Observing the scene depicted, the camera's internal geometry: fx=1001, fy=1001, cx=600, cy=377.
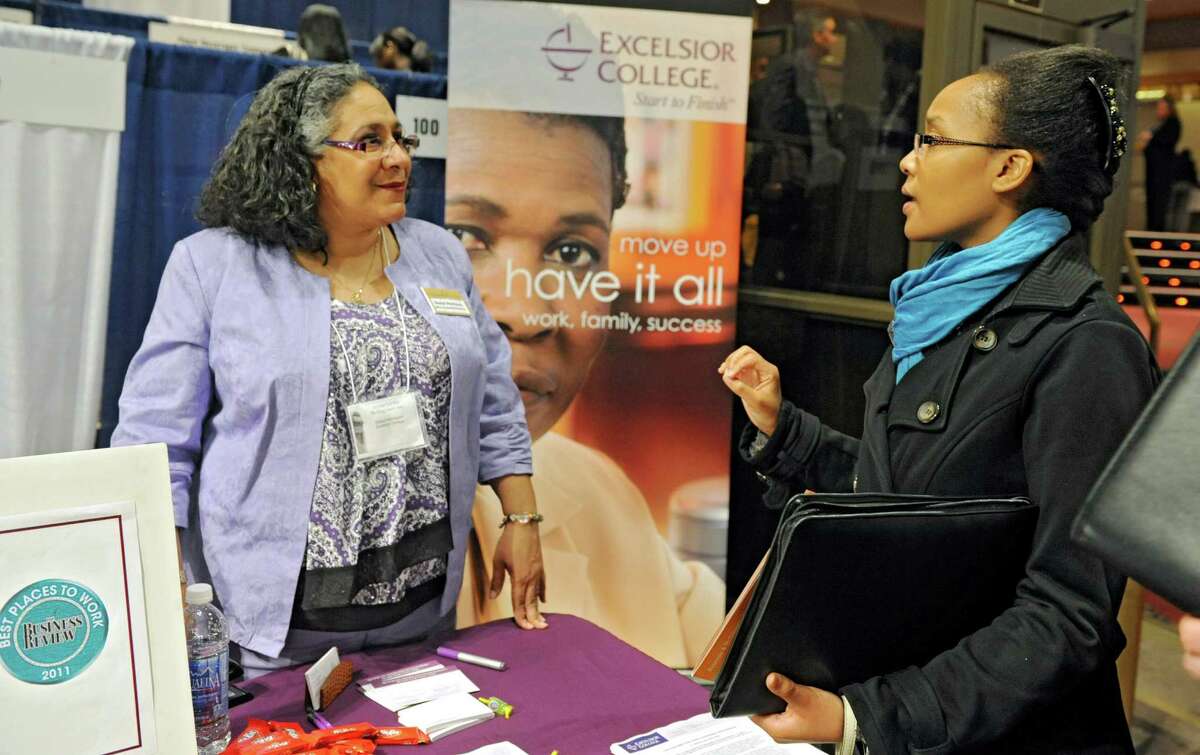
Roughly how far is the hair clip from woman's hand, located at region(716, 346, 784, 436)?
22.1 inches

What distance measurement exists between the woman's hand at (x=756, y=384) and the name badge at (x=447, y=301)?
0.65 meters

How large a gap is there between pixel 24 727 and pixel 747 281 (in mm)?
3131

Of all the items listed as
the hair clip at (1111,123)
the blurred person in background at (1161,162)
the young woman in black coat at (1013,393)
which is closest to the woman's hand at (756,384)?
the young woman in black coat at (1013,393)

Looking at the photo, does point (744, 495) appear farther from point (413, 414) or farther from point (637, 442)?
point (413, 414)

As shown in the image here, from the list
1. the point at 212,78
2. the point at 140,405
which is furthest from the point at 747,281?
the point at 140,405

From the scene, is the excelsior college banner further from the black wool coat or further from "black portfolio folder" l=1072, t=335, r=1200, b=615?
"black portfolio folder" l=1072, t=335, r=1200, b=615

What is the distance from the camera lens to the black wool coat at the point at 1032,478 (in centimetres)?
109

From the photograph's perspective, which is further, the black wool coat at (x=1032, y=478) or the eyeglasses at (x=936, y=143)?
the eyeglasses at (x=936, y=143)

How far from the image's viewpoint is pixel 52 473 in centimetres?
107

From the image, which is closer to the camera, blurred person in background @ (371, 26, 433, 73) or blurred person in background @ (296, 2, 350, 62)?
blurred person in background @ (296, 2, 350, 62)

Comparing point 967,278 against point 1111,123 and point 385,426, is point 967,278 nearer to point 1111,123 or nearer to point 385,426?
point 1111,123

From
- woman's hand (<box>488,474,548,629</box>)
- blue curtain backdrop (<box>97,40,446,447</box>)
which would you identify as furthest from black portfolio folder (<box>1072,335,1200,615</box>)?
blue curtain backdrop (<box>97,40,446,447</box>)

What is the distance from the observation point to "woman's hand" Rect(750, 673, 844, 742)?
1.09 metres

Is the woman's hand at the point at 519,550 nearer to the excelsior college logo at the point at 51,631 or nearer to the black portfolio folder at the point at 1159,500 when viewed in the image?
the excelsior college logo at the point at 51,631
